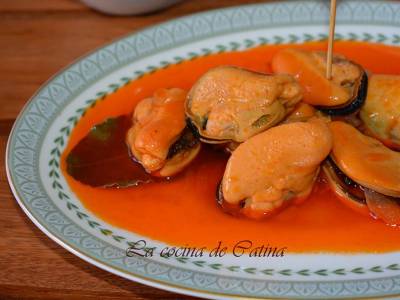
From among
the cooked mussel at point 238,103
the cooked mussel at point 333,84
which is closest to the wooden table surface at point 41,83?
the cooked mussel at point 238,103

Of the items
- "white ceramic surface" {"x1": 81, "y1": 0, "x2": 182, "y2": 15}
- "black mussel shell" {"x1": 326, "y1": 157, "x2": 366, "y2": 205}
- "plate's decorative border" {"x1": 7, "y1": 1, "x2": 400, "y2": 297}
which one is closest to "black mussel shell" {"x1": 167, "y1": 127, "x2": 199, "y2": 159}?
"plate's decorative border" {"x1": 7, "y1": 1, "x2": 400, "y2": 297}

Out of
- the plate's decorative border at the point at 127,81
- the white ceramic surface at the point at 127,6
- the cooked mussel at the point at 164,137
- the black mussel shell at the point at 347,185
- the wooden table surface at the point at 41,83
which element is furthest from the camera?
the white ceramic surface at the point at 127,6

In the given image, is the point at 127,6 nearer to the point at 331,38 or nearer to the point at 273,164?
the point at 331,38

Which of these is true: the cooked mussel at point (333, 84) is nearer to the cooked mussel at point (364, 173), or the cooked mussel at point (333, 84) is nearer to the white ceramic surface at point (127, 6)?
the cooked mussel at point (364, 173)

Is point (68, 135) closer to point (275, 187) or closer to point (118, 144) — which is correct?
point (118, 144)

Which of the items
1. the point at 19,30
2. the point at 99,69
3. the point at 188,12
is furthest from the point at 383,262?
the point at 19,30

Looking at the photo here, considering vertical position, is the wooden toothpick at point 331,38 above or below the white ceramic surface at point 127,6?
above
